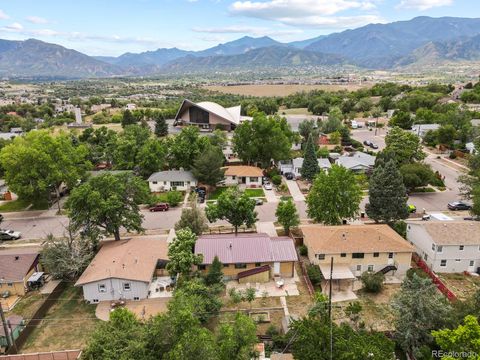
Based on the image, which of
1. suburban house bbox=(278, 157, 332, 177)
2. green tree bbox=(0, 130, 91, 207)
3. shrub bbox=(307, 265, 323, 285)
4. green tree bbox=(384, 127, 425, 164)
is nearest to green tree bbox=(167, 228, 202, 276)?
shrub bbox=(307, 265, 323, 285)

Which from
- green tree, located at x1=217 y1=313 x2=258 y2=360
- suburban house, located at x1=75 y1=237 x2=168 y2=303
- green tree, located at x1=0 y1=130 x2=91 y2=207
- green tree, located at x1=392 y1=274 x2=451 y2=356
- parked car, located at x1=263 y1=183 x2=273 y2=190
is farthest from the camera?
parked car, located at x1=263 y1=183 x2=273 y2=190

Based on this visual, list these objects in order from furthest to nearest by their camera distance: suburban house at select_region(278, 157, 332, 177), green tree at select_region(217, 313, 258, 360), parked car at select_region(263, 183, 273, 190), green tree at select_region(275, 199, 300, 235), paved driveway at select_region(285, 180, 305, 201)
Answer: suburban house at select_region(278, 157, 332, 177)
parked car at select_region(263, 183, 273, 190)
paved driveway at select_region(285, 180, 305, 201)
green tree at select_region(275, 199, 300, 235)
green tree at select_region(217, 313, 258, 360)

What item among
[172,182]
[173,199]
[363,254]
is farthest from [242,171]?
[363,254]

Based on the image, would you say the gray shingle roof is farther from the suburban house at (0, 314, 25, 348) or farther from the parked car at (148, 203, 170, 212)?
the suburban house at (0, 314, 25, 348)

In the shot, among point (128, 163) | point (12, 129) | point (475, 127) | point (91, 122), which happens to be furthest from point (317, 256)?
point (91, 122)

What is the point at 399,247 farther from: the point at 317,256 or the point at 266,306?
the point at 266,306

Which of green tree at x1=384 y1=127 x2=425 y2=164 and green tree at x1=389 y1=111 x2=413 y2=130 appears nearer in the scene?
green tree at x1=384 y1=127 x2=425 y2=164

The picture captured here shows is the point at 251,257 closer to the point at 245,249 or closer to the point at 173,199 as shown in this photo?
Answer: the point at 245,249

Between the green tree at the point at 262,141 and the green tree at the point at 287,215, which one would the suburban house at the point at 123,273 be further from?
the green tree at the point at 262,141
